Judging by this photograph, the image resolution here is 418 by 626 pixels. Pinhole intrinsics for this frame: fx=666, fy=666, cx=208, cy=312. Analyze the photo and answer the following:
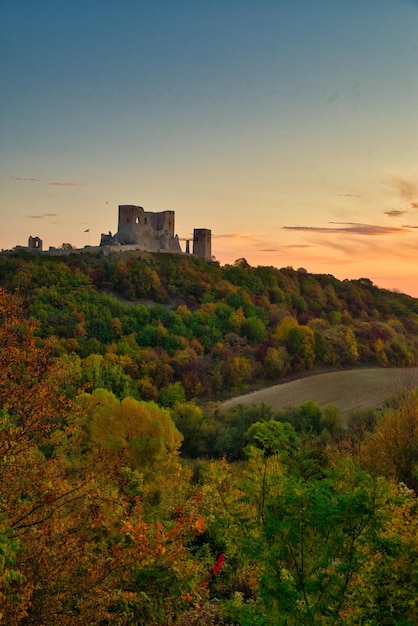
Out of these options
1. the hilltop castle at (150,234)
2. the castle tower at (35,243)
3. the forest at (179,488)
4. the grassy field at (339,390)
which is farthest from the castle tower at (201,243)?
the grassy field at (339,390)

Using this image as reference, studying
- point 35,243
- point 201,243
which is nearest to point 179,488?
point 35,243

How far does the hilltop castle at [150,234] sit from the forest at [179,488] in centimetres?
1928

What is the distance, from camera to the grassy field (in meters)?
53.2

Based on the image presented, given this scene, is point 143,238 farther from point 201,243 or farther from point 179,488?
point 179,488

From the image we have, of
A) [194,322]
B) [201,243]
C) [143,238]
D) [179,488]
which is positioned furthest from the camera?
[201,243]

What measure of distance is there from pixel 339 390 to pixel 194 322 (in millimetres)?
17570

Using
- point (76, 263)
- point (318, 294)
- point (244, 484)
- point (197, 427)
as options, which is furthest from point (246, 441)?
point (318, 294)

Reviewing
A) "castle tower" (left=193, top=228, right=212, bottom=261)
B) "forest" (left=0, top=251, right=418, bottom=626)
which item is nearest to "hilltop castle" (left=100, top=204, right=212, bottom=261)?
"castle tower" (left=193, top=228, right=212, bottom=261)

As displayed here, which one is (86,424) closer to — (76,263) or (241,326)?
(241,326)

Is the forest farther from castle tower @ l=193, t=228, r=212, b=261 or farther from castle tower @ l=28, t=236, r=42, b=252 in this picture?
castle tower @ l=193, t=228, r=212, b=261

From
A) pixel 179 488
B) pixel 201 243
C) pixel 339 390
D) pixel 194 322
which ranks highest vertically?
pixel 201 243

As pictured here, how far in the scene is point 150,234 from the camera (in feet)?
284

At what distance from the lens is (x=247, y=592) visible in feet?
52.5

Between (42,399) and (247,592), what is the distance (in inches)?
331
